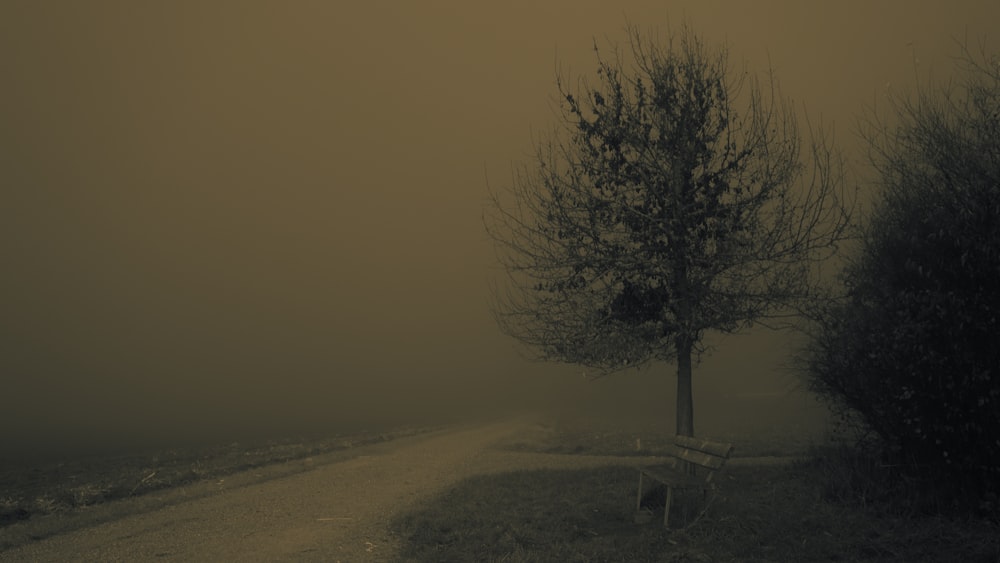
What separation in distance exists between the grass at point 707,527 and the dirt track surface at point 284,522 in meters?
0.98

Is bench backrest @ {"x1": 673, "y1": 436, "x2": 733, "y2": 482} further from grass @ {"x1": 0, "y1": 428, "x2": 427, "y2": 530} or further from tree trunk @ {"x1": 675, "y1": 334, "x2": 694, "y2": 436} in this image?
grass @ {"x1": 0, "y1": 428, "x2": 427, "y2": 530}

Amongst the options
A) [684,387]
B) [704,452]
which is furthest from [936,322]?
[684,387]

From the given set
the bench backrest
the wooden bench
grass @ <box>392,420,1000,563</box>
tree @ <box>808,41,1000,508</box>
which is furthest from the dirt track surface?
tree @ <box>808,41,1000,508</box>

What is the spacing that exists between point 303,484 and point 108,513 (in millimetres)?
4749

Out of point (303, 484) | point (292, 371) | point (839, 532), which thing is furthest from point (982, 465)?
point (292, 371)

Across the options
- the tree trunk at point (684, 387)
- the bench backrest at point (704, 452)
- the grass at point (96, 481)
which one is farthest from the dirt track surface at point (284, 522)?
the tree trunk at point (684, 387)

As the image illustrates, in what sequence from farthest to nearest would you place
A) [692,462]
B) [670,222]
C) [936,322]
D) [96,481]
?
[96,481] < [670,222] < [692,462] < [936,322]

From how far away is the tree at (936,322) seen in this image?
9180 mm

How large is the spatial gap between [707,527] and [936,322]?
183 inches

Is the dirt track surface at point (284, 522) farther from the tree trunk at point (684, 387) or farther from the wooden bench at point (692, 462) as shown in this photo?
the tree trunk at point (684, 387)

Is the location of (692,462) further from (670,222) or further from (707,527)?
(670,222)

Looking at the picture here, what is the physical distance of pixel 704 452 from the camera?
10.6 m

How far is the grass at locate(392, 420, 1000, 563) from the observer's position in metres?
9.06

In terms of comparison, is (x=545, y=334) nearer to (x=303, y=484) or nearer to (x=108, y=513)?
(x=303, y=484)
